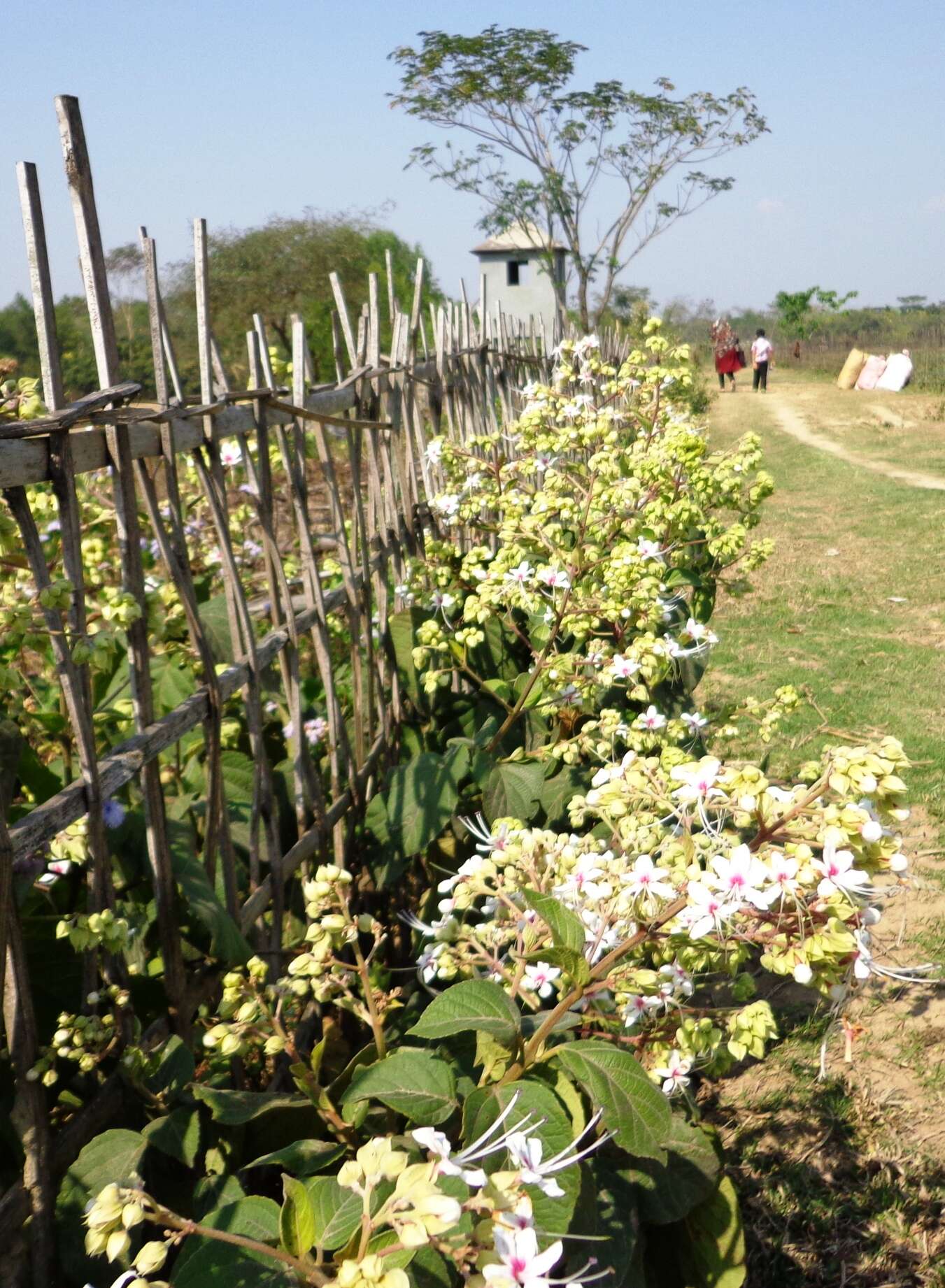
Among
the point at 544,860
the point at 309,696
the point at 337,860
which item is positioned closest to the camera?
the point at 544,860

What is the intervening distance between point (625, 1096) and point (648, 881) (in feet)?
0.83

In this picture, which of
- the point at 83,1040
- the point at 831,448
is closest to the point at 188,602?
the point at 83,1040

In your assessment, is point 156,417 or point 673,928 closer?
point 673,928

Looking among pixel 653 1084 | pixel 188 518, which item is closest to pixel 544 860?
pixel 653 1084

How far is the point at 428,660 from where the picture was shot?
278cm

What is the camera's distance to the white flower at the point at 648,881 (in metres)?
1.25

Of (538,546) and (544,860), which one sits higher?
(538,546)

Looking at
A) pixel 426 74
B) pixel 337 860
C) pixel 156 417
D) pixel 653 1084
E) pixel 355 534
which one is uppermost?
pixel 426 74

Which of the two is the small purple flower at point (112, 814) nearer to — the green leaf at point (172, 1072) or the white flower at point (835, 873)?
the green leaf at point (172, 1072)

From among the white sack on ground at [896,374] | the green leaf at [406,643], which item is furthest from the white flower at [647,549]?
the white sack on ground at [896,374]

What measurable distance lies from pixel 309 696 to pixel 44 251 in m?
1.47

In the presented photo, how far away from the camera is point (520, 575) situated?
2490mm

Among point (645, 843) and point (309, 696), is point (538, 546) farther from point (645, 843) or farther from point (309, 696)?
point (645, 843)

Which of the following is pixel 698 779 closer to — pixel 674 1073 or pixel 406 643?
pixel 674 1073
